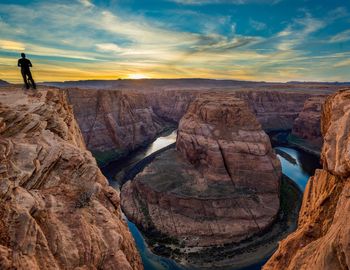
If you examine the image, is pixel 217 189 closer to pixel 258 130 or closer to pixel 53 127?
pixel 258 130

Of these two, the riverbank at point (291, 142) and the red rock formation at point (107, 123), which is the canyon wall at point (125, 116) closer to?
the red rock formation at point (107, 123)

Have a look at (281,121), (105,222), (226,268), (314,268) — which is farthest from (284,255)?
(281,121)

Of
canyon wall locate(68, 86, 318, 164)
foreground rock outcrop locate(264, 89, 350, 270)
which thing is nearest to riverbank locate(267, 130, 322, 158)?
canyon wall locate(68, 86, 318, 164)

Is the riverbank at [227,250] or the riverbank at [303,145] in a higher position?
the riverbank at [303,145]

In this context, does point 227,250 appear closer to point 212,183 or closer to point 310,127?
point 212,183

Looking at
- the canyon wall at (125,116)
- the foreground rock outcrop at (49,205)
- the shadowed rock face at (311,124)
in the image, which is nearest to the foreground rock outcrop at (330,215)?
the foreground rock outcrop at (49,205)

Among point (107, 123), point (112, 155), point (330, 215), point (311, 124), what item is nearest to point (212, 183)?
point (330, 215)

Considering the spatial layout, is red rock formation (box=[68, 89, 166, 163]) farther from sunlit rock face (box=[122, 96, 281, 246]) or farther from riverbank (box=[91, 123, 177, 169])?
sunlit rock face (box=[122, 96, 281, 246])
